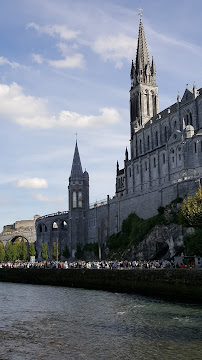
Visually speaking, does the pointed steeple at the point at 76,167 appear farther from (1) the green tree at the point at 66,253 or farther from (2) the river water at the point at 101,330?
(2) the river water at the point at 101,330

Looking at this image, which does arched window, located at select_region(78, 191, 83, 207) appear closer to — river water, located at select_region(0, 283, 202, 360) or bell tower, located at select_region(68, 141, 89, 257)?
bell tower, located at select_region(68, 141, 89, 257)

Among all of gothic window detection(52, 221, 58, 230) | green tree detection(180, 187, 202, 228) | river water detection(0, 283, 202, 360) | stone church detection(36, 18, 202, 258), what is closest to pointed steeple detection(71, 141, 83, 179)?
stone church detection(36, 18, 202, 258)

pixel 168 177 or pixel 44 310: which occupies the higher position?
pixel 168 177

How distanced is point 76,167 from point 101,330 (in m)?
62.6

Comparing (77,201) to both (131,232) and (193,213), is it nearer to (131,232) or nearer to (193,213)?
(131,232)

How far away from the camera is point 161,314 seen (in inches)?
936

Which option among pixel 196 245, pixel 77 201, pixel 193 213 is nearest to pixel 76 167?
pixel 77 201

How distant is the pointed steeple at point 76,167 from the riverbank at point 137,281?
3001cm

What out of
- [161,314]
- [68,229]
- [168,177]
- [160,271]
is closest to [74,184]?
[68,229]

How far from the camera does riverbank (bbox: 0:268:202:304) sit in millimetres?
29128

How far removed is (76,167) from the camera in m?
81.9

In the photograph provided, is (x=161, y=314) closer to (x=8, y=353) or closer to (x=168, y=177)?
(x=8, y=353)

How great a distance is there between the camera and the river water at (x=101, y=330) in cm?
1620

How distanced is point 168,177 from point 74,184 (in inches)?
883
